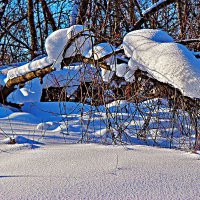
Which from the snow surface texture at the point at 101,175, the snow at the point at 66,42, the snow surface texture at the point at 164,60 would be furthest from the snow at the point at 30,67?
the snow surface texture at the point at 101,175

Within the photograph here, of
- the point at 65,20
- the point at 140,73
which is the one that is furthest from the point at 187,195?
the point at 65,20

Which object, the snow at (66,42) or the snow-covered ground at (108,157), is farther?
the snow at (66,42)

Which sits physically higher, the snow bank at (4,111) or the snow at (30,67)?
the snow at (30,67)

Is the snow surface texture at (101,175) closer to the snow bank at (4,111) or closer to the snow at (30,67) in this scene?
the snow at (30,67)

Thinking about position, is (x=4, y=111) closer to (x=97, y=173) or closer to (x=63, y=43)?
(x=63, y=43)

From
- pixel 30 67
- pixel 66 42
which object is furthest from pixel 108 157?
pixel 30 67

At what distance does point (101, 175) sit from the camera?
4.43 ft

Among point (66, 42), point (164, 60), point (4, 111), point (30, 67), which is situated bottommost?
point (4, 111)

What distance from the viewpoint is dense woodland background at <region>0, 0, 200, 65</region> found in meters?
4.04

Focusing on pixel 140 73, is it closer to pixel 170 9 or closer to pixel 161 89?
pixel 161 89

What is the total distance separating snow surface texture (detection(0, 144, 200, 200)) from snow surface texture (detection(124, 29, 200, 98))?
42cm

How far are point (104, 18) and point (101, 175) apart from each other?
160 inches

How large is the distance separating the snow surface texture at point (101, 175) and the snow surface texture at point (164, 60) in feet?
1.37

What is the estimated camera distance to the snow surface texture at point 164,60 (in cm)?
195
